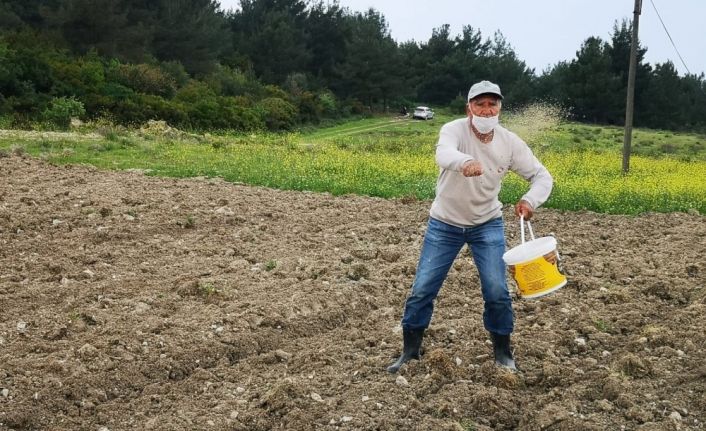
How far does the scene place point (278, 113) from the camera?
37.5 metres

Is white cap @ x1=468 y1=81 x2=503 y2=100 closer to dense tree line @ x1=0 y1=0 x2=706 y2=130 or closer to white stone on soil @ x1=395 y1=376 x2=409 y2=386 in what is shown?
white stone on soil @ x1=395 y1=376 x2=409 y2=386

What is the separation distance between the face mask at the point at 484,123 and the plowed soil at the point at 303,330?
1500 millimetres

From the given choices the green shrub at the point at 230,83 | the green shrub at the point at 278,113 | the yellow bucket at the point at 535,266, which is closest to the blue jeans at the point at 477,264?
the yellow bucket at the point at 535,266

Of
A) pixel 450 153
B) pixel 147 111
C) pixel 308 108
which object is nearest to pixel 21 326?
pixel 450 153

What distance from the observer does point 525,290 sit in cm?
451

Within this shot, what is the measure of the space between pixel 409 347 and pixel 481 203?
42.6 inches

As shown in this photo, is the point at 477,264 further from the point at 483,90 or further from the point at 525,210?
the point at 483,90

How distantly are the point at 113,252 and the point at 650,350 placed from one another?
5.20 m

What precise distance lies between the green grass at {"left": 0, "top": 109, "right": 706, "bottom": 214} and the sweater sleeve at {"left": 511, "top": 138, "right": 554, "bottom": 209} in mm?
7459

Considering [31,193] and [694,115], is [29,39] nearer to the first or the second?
[31,193]

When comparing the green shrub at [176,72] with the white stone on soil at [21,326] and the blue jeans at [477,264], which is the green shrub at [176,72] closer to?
the white stone on soil at [21,326]

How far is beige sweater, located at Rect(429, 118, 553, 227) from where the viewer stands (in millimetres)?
4461

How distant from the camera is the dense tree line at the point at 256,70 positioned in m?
29.1

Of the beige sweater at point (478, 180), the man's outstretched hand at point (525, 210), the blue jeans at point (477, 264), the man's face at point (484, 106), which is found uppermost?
the man's face at point (484, 106)
